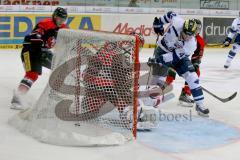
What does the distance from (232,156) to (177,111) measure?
68.9 inches

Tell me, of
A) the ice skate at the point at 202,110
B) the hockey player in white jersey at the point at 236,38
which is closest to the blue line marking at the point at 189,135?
the ice skate at the point at 202,110

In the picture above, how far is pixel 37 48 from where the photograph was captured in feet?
17.4

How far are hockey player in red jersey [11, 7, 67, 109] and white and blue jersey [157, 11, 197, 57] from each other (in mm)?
1101

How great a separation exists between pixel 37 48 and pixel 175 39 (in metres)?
1.42

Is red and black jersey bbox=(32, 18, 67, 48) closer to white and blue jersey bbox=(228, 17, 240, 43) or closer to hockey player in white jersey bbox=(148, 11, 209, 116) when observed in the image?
hockey player in white jersey bbox=(148, 11, 209, 116)

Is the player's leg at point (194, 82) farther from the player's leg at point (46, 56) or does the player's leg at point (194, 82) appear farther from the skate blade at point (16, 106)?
the skate blade at point (16, 106)

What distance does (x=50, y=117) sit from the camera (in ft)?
13.7

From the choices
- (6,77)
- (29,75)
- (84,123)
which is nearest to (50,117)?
(84,123)

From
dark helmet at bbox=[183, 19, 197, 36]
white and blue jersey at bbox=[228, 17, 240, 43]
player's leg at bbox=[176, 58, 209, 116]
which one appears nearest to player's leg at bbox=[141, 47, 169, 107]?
player's leg at bbox=[176, 58, 209, 116]

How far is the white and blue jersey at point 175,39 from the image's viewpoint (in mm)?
5312

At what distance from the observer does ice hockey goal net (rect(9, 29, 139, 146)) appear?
13.5 feet

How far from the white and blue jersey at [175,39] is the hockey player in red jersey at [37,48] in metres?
1.10

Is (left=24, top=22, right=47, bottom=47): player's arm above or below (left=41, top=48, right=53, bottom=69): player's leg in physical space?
above

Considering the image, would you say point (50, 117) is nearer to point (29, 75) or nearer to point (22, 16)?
point (29, 75)
